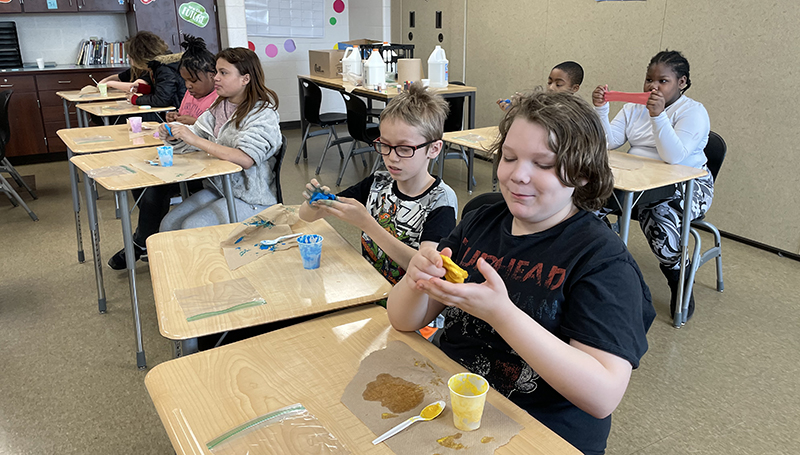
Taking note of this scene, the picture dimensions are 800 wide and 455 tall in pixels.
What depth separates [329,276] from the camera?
1385 millimetres

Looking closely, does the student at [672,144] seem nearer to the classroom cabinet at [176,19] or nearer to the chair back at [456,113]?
the chair back at [456,113]

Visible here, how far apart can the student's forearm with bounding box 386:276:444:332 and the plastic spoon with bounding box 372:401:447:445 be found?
228mm

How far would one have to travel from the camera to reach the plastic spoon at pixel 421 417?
2.71ft

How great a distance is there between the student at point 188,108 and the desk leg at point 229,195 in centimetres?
83

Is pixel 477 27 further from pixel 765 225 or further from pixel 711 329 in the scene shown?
pixel 711 329

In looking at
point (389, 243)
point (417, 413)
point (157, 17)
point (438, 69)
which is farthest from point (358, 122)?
point (417, 413)

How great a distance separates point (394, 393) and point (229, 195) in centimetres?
167

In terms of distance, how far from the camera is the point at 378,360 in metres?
1.02

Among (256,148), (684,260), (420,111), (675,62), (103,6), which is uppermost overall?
(103,6)

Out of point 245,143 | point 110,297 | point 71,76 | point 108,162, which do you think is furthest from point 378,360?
point 71,76

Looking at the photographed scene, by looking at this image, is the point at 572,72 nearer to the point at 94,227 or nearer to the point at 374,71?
the point at 374,71

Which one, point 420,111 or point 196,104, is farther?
point 196,104

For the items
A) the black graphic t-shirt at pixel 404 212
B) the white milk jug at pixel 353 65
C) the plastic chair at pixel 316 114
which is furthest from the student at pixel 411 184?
the white milk jug at pixel 353 65

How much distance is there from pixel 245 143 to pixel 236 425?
1787mm
